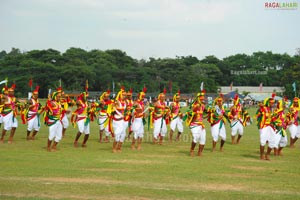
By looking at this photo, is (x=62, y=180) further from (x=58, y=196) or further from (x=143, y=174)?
(x=143, y=174)

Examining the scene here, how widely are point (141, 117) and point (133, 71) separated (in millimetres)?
62763

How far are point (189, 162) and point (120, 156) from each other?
234 centimetres

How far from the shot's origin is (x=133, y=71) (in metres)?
80.2

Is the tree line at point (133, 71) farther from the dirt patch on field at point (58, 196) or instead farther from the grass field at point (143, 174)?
the dirt patch on field at point (58, 196)

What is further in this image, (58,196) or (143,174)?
(143,174)

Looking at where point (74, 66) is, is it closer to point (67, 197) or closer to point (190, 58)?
point (190, 58)

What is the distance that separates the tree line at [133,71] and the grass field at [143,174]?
41773mm

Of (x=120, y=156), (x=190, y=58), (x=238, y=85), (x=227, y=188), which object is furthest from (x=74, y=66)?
(x=227, y=188)

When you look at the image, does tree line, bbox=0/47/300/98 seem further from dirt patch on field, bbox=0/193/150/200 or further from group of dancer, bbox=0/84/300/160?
dirt patch on field, bbox=0/193/150/200

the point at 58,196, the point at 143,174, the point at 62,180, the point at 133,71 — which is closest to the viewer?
the point at 58,196

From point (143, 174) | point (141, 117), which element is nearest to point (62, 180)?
point (143, 174)

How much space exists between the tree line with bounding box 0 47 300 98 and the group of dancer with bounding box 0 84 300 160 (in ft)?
124

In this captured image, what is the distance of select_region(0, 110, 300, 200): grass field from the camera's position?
31.8 ft

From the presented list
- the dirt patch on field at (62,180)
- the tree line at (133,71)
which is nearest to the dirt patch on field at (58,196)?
the dirt patch on field at (62,180)
